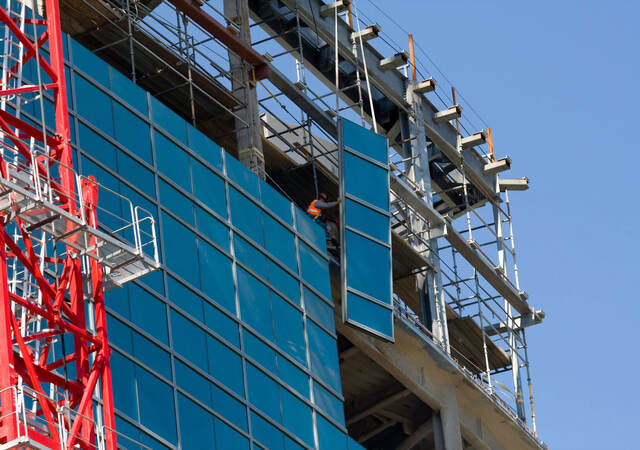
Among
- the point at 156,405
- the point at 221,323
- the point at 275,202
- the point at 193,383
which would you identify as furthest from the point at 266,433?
the point at 275,202

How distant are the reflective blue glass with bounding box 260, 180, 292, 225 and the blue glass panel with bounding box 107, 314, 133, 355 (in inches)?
336

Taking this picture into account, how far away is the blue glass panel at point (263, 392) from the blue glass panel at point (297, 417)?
1.16 feet

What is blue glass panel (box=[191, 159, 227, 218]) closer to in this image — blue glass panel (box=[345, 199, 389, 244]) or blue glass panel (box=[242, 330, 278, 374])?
blue glass panel (box=[242, 330, 278, 374])

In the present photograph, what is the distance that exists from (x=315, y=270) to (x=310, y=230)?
1.19 metres

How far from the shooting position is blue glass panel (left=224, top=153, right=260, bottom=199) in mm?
39594

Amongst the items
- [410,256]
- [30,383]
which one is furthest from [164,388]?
[410,256]

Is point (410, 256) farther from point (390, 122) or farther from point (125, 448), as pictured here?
point (125, 448)

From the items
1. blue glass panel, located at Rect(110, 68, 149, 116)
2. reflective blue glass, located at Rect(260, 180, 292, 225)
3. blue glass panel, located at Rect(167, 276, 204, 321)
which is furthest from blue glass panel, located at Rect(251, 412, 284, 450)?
blue glass panel, located at Rect(110, 68, 149, 116)

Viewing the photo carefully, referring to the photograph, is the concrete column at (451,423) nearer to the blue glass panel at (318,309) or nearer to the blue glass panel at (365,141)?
the blue glass panel at (318,309)

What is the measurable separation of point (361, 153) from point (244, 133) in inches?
150

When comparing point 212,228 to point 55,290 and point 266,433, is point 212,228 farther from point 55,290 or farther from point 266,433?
point 55,290

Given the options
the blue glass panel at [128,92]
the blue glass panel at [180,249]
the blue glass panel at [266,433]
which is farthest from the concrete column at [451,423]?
the blue glass panel at [128,92]

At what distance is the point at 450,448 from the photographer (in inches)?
1890

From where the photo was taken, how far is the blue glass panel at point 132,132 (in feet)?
117
